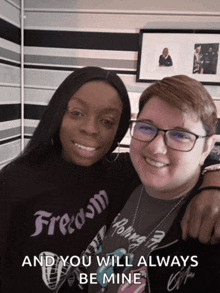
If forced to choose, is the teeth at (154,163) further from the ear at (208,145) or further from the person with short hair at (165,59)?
the person with short hair at (165,59)

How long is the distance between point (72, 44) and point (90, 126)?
0.32 meters

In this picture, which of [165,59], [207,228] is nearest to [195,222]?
[207,228]

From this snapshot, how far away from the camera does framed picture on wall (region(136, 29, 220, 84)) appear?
706 millimetres

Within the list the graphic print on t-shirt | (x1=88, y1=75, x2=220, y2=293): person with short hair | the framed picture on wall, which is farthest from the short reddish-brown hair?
the graphic print on t-shirt

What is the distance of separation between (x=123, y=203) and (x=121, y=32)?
59 cm

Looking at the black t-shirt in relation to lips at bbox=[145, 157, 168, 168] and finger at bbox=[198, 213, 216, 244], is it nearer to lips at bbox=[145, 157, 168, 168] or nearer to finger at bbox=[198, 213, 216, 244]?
lips at bbox=[145, 157, 168, 168]

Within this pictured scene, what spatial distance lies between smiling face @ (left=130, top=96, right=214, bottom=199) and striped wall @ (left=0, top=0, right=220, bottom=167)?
16cm

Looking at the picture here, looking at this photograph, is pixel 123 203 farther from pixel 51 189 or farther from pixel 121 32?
pixel 121 32

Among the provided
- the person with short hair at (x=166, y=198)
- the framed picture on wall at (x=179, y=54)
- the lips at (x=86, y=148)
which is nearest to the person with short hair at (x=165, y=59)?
the framed picture on wall at (x=179, y=54)

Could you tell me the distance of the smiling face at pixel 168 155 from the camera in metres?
0.57

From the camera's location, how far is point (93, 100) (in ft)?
2.10

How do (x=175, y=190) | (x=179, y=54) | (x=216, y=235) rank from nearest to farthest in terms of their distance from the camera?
(x=216, y=235), (x=175, y=190), (x=179, y=54)

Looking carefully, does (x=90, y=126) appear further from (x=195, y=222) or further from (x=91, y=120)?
(x=195, y=222)

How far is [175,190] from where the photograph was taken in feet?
2.07
